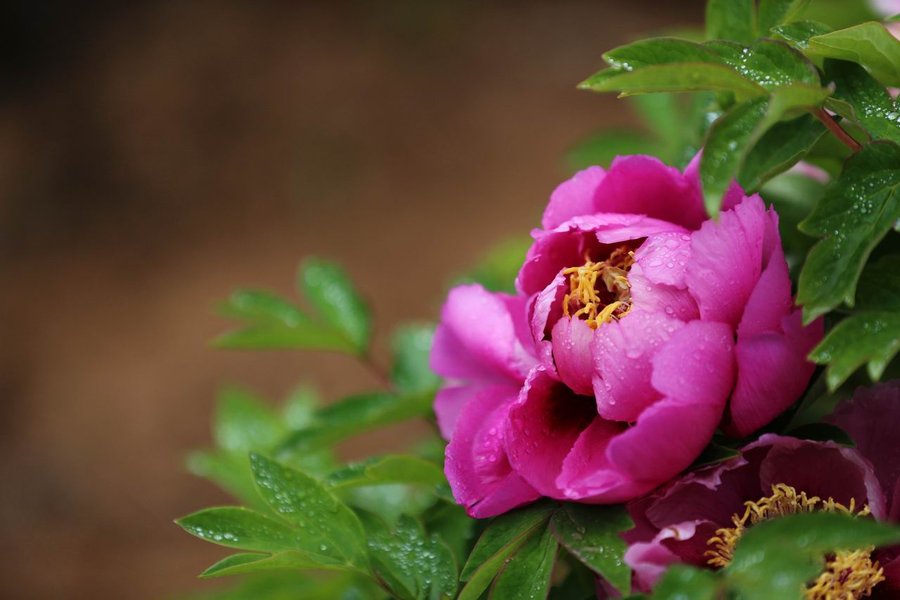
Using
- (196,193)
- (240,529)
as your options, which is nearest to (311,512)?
(240,529)

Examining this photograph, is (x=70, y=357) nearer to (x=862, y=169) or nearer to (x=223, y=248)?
(x=223, y=248)

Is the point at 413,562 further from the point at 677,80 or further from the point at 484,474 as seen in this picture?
the point at 677,80

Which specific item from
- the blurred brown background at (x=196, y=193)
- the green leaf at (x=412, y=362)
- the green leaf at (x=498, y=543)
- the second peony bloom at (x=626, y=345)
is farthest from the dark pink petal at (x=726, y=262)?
the blurred brown background at (x=196, y=193)

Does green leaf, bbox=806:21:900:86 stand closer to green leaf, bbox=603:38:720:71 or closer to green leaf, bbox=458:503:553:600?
green leaf, bbox=603:38:720:71

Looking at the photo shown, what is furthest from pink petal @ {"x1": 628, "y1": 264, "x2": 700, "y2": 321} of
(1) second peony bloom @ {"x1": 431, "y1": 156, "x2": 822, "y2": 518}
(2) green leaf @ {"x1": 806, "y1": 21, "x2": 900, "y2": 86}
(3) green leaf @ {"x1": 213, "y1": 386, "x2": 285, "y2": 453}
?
(3) green leaf @ {"x1": 213, "y1": 386, "x2": 285, "y2": 453}

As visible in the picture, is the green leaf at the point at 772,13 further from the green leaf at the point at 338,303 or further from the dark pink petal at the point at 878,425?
the green leaf at the point at 338,303
